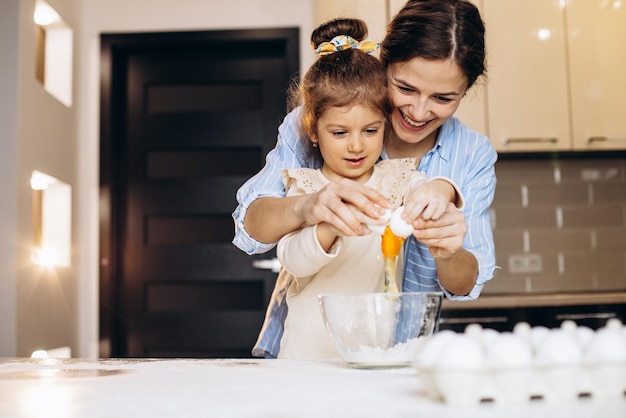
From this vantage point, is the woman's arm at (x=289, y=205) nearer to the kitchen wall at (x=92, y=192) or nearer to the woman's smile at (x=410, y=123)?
the woman's smile at (x=410, y=123)

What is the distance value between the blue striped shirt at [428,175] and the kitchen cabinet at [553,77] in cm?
171

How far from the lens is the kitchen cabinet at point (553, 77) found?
131 inches

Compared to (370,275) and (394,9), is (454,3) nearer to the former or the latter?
(370,275)

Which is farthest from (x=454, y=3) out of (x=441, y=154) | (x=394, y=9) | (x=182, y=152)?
(x=182, y=152)

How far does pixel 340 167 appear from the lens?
159cm

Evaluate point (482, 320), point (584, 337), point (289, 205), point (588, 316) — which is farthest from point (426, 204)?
point (588, 316)

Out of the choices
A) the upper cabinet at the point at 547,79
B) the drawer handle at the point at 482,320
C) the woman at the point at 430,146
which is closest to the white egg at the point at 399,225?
the woman at the point at 430,146

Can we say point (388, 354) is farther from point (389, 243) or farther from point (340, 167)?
point (340, 167)

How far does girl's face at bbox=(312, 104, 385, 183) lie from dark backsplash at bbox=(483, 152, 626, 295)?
2.15 m

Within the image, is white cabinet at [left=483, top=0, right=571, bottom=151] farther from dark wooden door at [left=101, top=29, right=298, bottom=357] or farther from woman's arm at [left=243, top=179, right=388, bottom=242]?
woman's arm at [left=243, top=179, right=388, bottom=242]

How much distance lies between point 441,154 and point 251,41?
2.43 meters

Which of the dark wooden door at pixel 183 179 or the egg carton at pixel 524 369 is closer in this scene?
the egg carton at pixel 524 369

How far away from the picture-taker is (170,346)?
3.88m

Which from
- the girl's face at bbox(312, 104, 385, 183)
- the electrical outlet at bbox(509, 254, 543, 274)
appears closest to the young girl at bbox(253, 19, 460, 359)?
the girl's face at bbox(312, 104, 385, 183)
